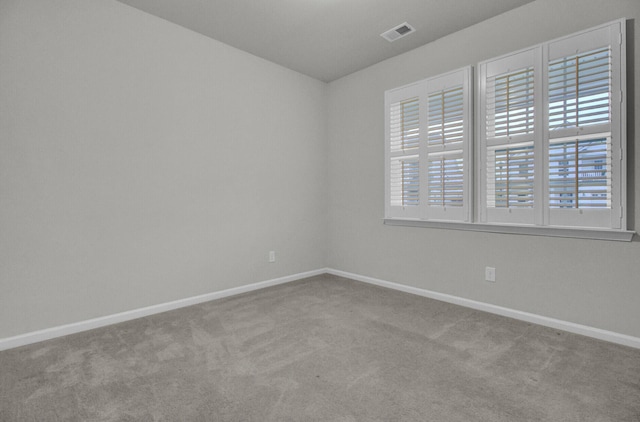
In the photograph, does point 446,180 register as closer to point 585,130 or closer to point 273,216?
point 585,130

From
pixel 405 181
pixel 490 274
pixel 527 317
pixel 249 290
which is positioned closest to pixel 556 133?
pixel 490 274

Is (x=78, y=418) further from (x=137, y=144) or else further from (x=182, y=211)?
(x=137, y=144)

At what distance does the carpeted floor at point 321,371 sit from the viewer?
1.49 meters

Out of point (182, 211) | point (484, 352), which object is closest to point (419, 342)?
point (484, 352)

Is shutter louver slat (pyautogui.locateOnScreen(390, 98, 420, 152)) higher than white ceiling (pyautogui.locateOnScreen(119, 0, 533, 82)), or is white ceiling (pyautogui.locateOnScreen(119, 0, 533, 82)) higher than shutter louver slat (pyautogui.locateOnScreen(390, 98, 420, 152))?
white ceiling (pyautogui.locateOnScreen(119, 0, 533, 82))

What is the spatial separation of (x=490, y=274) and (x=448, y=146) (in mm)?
1212

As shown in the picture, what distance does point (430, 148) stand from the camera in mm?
3088

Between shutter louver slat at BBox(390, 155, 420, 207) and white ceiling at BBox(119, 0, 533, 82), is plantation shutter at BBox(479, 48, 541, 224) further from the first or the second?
shutter louver slat at BBox(390, 155, 420, 207)

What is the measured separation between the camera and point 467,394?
63.1 inches

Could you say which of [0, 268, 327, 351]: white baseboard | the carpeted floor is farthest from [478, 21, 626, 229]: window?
[0, 268, 327, 351]: white baseboard

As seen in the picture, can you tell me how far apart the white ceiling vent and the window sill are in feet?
5.88

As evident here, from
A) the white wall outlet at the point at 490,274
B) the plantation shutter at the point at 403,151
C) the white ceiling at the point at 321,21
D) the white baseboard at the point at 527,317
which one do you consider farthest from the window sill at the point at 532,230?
the white ceiling at the point at 321,21

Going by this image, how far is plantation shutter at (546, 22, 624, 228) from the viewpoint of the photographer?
6.95 feet

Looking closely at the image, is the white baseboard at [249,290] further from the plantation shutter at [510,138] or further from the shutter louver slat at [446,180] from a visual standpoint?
the shutter louver slat at [446,180]
